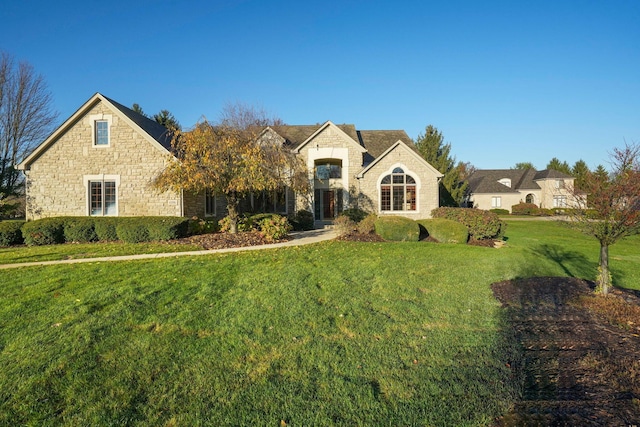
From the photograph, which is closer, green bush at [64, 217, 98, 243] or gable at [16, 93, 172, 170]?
green bush at [64, 217, 98, 243]

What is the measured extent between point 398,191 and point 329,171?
4.96 meters

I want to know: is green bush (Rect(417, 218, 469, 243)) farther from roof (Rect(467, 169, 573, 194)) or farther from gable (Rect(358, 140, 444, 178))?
roof (Rect(467, 169, 573, 194))

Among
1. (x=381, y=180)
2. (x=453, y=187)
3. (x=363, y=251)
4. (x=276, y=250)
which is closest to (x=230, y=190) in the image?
(x=276, y=250)

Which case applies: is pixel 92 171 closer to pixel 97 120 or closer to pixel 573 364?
pixel 97 120

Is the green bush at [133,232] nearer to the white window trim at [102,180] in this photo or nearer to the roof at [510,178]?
the white window trim at [102,180]

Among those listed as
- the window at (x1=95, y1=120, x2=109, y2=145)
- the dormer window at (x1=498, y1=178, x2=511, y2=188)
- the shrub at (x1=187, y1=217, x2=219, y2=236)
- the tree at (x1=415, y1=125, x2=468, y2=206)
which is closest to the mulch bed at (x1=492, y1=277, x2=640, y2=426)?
the shrub at (x1=187, y1=217, x2=219, y2=236)

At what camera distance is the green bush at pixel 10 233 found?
14312 mm

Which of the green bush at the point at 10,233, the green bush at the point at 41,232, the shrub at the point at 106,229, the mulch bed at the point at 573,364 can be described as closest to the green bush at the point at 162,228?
the shrub at the point at 106,229

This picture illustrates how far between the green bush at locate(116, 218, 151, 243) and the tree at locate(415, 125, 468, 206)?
27780 millimetres

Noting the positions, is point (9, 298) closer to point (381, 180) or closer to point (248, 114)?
point (381, 180)

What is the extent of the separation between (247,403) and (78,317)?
12.3 ft

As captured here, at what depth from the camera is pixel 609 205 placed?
664cm

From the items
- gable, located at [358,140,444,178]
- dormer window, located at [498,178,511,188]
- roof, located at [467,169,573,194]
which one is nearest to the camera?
gable, located at [358,140,444,178]

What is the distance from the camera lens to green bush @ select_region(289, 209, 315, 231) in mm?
20391
